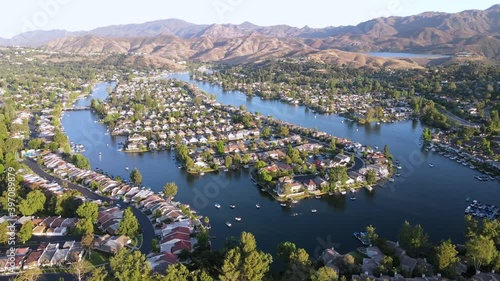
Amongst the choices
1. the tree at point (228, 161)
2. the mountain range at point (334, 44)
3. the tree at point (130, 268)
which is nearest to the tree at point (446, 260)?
the tree at point (130, 268)

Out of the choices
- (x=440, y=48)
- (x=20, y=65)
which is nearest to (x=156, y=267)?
(x=20, y=65)

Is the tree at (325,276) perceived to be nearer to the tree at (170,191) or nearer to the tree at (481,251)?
the tree at (481,251)

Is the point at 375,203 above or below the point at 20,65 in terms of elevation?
below

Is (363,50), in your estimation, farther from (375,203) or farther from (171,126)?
(375,203)

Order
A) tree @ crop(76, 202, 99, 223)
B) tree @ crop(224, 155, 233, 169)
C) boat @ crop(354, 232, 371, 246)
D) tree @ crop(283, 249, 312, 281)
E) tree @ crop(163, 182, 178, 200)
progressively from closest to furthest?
tree @ crop(283, 249, 312, 281) < boat @ crop(354, 232, 371, 246) < tree @ crop(76, 202, 99, 223) < tree @ crop(163, 182, 178, 200) < tree @ crop(224, 155, 233, 169)

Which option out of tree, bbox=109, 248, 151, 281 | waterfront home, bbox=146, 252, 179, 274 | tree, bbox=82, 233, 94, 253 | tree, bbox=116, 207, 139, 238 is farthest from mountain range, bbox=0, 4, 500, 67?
tree, bbox=109, 248, 151, 281

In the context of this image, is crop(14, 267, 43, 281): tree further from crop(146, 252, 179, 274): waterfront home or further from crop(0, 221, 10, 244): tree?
crop(146, 252, 179, 274): waterfront home

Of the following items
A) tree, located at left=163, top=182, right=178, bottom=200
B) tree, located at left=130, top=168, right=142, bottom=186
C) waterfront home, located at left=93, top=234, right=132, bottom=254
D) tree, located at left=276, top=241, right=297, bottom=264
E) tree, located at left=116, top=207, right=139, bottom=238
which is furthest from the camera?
tree, located at left=130, top=168, right=142, bottom=186
